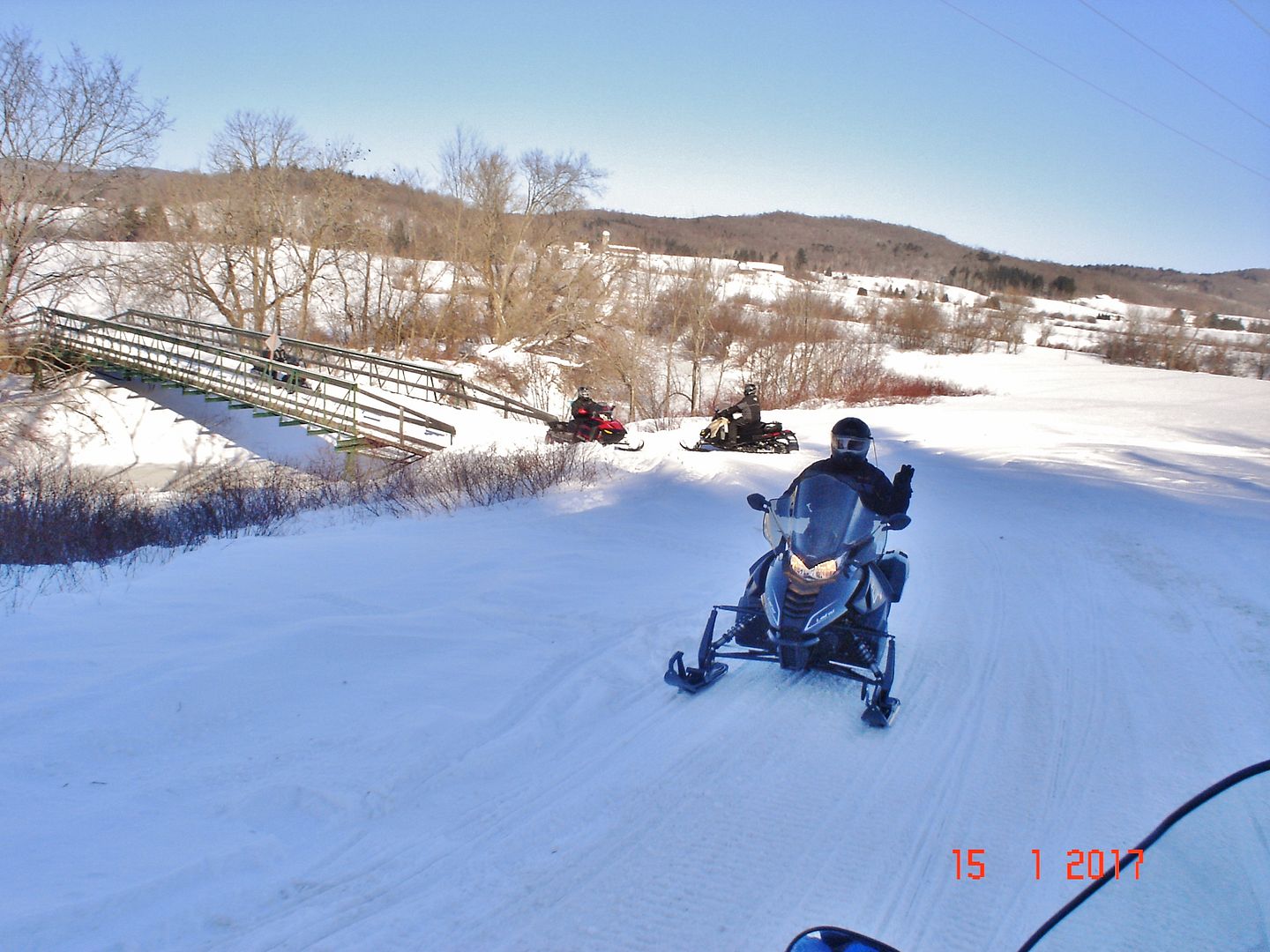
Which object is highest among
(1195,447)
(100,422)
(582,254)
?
(582,254)

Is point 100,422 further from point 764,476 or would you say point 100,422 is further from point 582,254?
point 582,254

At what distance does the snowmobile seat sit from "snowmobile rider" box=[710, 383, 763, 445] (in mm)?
9433

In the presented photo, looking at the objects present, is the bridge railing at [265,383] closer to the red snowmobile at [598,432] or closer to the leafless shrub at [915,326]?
the red snowmobile at [598,432]

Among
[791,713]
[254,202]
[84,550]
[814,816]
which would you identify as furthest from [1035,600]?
[254,202]

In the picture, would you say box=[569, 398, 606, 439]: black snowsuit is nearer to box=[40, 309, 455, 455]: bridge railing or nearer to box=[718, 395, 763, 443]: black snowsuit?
box=[718, 395, 763, 443]: black snowsuit

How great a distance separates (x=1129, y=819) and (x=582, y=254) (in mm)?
35867

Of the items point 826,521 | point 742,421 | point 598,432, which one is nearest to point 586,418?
point 598,432

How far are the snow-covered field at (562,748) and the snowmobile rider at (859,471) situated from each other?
1.13 meters

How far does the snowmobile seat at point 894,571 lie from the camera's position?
197 inches

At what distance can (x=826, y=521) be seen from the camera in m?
4.54

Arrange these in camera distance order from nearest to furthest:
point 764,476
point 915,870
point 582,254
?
point 915,870 → point 764,476 → point 582,254

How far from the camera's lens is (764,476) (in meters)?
11.9

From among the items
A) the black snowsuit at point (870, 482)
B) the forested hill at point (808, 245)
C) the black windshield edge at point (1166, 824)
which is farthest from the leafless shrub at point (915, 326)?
the black windshield edge at point (1166, 824)
